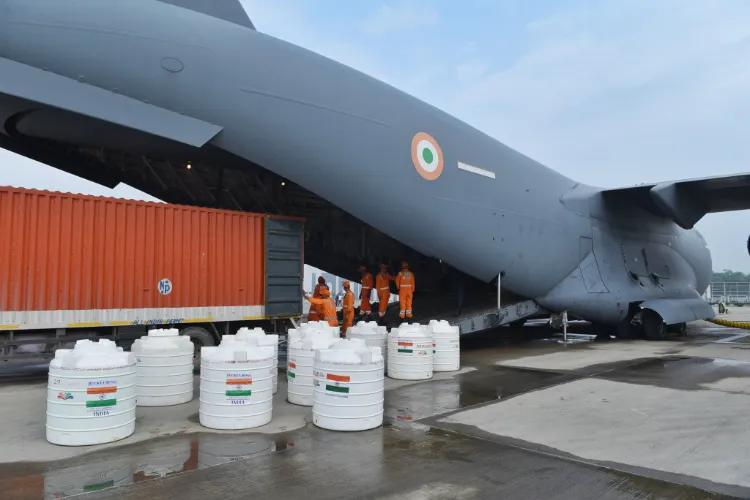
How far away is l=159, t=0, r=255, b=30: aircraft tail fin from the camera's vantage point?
32.4 ft

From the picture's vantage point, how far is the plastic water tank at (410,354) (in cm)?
831

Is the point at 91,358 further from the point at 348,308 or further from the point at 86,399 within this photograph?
the point at 348,308

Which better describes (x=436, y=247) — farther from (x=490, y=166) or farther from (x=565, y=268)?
(x=565, y=268)

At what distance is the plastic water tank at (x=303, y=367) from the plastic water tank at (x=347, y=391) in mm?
977

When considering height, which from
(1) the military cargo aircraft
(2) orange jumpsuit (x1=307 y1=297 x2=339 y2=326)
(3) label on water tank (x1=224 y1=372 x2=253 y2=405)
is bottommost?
(3) label on water tank (x1=224 y1=372 x2=253 y2=405)

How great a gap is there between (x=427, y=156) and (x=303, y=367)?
20.3 ft

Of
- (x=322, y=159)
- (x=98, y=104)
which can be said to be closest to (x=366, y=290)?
(x=322, y=159)

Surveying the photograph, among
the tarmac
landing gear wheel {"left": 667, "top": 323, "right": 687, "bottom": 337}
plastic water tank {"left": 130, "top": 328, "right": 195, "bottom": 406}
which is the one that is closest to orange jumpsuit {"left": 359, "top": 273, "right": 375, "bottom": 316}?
the tarmac

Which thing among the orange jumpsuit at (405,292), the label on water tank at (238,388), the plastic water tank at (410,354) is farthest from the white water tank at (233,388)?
the orange jumpsuit at (405,292)

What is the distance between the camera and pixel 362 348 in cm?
576

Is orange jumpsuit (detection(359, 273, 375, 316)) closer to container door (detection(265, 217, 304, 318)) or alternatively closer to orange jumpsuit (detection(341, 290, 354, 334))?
orange jumpsuit (detection(341, 290, 354, 334))

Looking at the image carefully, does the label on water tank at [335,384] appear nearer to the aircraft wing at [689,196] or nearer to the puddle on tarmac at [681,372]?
the puddle on tarmac at [681,372]

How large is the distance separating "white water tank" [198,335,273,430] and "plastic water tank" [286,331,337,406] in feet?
3.48

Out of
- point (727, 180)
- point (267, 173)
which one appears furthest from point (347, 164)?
point (727, 180)
